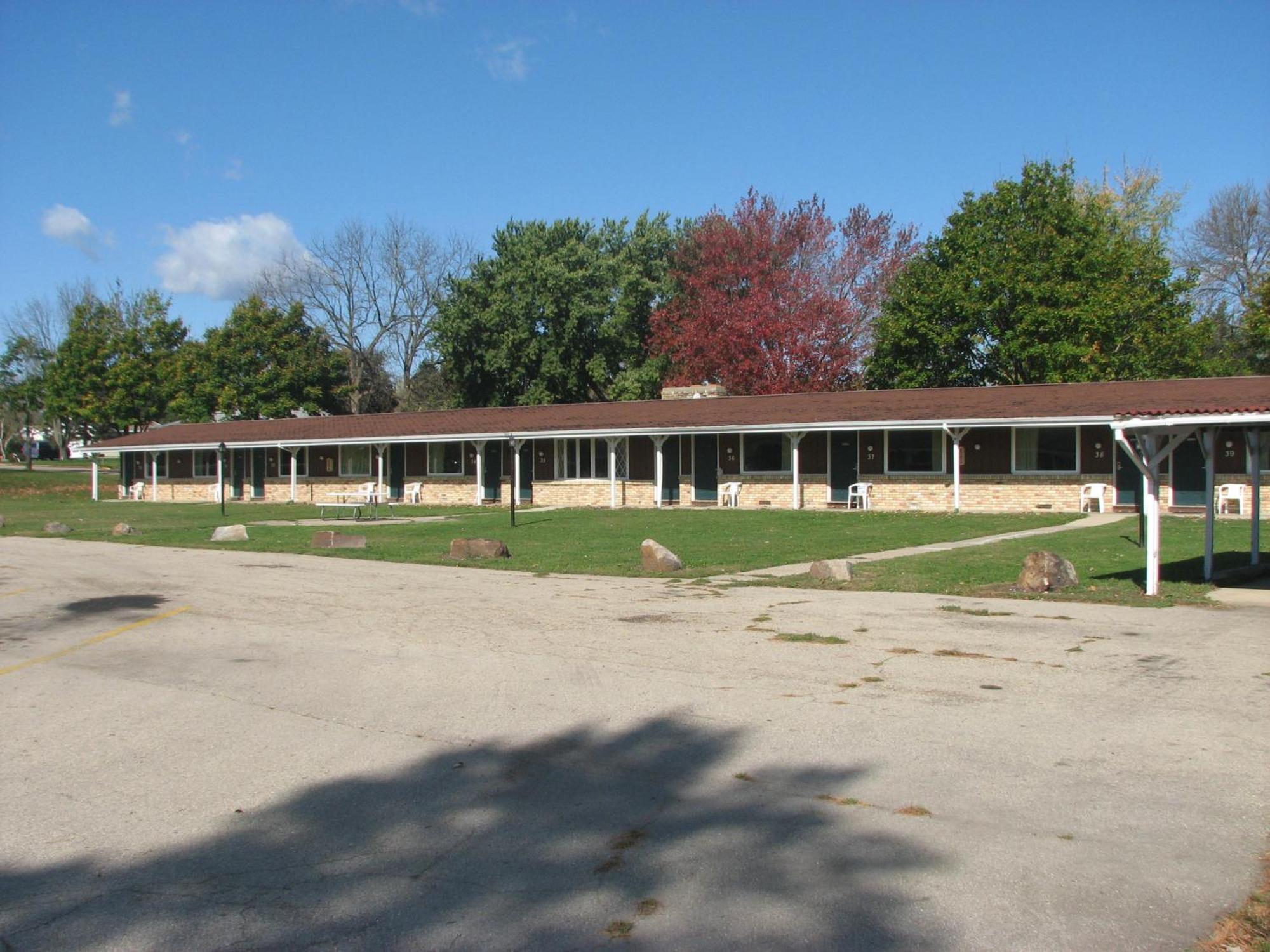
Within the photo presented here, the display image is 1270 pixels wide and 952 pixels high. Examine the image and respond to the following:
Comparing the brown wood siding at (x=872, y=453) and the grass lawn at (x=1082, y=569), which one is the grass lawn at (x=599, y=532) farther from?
the brown wood siding at (x=872, y=453)

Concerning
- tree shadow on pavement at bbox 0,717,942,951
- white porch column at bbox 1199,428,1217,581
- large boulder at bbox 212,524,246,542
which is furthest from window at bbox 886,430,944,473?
tree shadow on pavement at bbox 0,717,942,951

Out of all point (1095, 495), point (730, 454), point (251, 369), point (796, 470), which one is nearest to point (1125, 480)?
point (1095, 495)

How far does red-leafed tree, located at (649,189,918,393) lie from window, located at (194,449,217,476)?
65.3 feet

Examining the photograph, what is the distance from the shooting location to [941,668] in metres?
8.27

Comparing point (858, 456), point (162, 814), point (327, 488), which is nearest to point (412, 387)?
point (327, 488)

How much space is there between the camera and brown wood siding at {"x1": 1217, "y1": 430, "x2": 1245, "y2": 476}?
25047 mm

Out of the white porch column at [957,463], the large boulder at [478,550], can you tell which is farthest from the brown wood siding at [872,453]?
the large boulder at [478,550]

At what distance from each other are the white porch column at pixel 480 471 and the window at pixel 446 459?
3.49ft

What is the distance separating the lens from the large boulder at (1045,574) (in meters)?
12.4

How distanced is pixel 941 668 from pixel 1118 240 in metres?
34.8

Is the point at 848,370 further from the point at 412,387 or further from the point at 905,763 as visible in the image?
the point at 905,763

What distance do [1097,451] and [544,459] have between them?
17.0 meters

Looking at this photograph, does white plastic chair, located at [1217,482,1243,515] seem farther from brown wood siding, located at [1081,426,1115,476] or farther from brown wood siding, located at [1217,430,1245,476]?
brown wood siding, located at [1081,426,1115,476]

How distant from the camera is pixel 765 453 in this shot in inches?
1224
